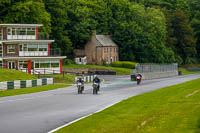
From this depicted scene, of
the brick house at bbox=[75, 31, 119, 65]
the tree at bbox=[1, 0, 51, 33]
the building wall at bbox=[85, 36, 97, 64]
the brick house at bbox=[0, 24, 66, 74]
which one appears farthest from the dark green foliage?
the brick house at bbox=[0, 24, 66, 74]

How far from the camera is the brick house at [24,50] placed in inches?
2650

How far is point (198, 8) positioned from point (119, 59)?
40464 mm

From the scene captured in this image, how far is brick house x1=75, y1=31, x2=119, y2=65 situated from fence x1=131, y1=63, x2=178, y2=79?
19.9 m

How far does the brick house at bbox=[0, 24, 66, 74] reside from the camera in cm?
6731

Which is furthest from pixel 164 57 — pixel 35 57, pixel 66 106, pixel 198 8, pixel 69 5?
pixel 66 106

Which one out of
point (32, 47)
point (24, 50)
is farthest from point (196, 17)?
point (24, 50)

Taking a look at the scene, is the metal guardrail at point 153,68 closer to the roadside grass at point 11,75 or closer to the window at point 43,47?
the window at point 43,47

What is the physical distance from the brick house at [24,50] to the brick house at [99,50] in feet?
103

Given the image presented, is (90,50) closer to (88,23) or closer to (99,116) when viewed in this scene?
(88,23)

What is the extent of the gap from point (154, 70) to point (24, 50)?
20.9m

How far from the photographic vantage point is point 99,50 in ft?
330

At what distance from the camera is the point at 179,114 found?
19.6 meters

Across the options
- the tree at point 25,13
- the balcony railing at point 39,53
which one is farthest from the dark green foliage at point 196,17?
the balcony railing at point 39,53

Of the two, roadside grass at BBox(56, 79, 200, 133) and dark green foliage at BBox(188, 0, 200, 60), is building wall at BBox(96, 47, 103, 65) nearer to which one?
dark green foliage at BBox(188, 0, 200, 60)
